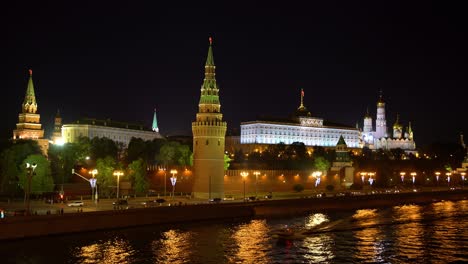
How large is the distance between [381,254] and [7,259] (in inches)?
970

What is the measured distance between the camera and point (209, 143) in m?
73.1

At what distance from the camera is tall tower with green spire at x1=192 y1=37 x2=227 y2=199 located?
72.9m

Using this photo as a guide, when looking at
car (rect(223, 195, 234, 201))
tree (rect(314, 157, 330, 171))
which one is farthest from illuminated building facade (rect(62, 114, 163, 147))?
car (rect(223, 195, 234, 201))

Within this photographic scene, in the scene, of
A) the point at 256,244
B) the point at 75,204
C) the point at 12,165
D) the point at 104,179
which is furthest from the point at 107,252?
the point at 12,165

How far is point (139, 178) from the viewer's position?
236ft

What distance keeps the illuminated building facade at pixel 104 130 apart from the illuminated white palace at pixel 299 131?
29.4 m

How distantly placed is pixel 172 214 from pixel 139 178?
55.3 feet

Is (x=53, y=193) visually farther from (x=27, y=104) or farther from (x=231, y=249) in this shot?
(x=27, y=104)

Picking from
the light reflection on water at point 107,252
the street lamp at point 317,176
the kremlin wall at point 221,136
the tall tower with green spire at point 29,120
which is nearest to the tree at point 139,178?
the kremlin wall at point 221,136

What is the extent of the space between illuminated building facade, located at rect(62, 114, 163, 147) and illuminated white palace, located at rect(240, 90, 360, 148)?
29.4 metres

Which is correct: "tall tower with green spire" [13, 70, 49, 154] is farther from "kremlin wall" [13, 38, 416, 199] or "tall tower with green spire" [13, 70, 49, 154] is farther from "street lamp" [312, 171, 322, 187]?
"street lamp" [312, 171, 322, 187]

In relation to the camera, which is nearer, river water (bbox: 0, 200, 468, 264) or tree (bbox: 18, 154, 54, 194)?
river water (bbox: 0, 200, 468, 264)

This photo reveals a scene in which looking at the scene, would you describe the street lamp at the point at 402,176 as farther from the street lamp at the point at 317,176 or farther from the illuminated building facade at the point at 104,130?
the illuminated building facade at the point at 104,130

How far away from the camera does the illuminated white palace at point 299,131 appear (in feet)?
545
